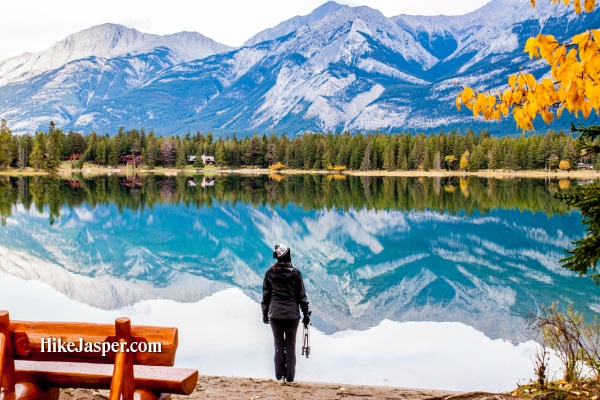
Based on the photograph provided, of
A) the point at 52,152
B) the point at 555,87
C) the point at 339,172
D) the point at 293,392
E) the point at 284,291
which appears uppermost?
the point at 52,152

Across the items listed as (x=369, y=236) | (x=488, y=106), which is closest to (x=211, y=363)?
(x=488, y=106)

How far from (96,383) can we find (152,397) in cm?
53

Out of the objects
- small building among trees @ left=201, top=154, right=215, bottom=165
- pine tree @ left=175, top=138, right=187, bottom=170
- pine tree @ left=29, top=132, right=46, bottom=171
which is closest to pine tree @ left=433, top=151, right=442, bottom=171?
small building among trees @ left=201, top=154, right=215, bottom=165

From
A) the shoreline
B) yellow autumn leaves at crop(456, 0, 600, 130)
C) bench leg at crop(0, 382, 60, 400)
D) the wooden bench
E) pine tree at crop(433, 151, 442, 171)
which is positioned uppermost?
pine tree at crop(433, 151, 442, 171)

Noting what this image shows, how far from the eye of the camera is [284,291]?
9.22m

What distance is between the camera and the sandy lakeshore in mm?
8102

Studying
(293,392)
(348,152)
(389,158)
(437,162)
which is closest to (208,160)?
(348,152)

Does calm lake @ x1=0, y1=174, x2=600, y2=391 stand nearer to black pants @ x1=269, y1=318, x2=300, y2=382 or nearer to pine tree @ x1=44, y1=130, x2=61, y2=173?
black pants @ x1=269, y1=318, x2=300, y2=382

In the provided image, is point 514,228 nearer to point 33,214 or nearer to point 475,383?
point 475,383

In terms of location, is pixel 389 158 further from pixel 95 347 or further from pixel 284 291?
pixel 95 347

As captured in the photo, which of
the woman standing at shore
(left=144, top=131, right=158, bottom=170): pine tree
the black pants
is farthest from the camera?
(left=144, top=131, right=158, bottom=170): pine tree

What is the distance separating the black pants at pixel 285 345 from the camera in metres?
9.41

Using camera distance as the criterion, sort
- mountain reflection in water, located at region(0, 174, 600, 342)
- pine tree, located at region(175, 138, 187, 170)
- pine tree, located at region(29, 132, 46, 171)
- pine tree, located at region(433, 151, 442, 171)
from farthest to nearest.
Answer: pine tree, located at region(175, 138, 187, 170) → pine tree, located at region(433, 151, 442, 171) → pine tree, located at region(29, 132, 46, 171) → mountain reflection in water, located at region(0, 174, 600, 342)

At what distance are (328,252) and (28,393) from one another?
2949 cm
